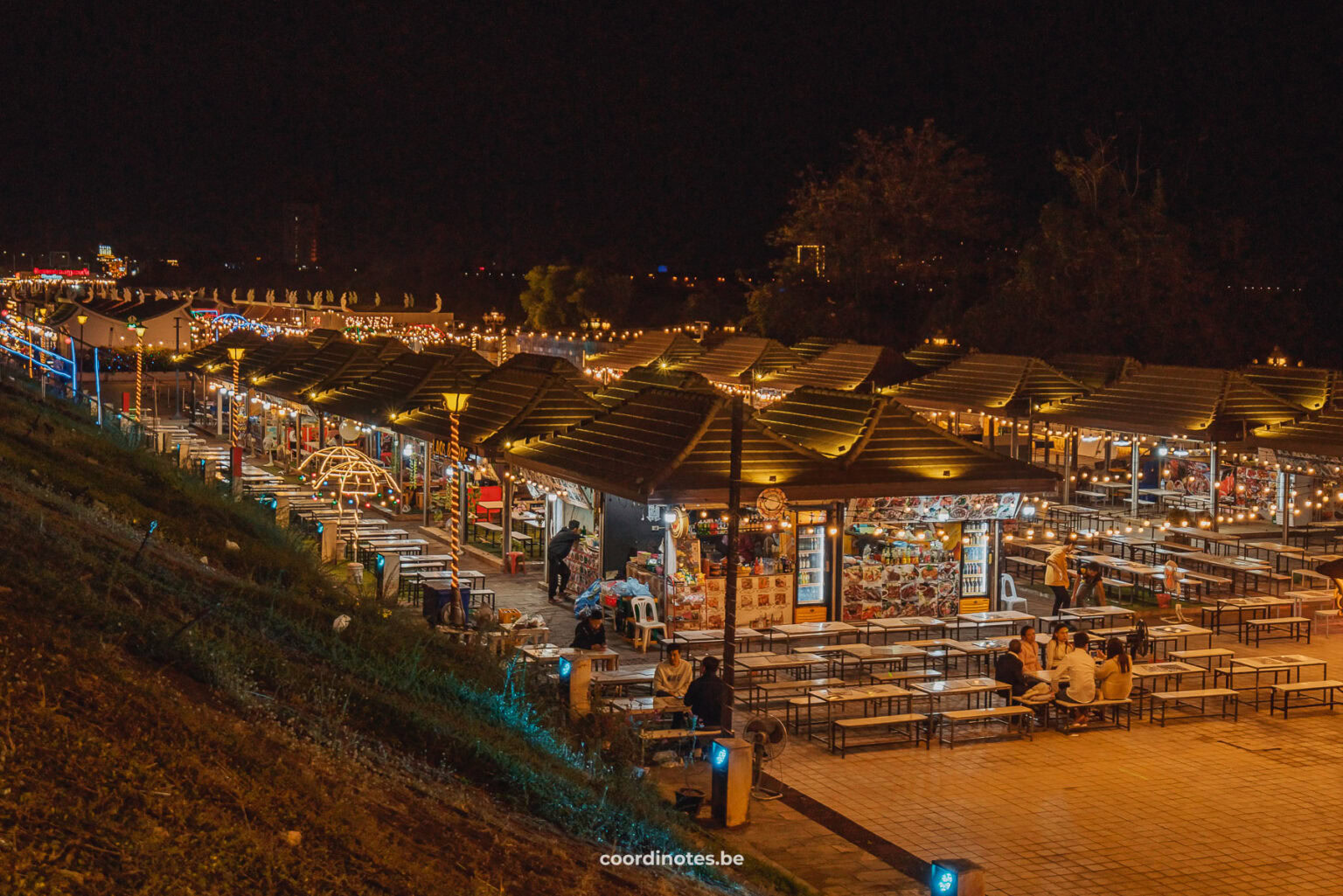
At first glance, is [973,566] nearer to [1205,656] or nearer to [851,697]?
[1205,656]

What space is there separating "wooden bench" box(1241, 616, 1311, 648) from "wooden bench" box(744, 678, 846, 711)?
256 inches

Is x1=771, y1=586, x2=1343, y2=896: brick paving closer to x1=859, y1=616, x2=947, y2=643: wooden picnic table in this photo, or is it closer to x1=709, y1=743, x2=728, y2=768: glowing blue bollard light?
x1=709, y1=743, x2=728, y2=768: glowing blue bollard light

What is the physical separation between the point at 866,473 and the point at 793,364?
1983 centimetres

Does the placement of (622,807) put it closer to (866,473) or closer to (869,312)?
(866,473)

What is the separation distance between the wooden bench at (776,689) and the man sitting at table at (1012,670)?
5.40 feet

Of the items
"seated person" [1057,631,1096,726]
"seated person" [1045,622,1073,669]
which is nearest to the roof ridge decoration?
"seated person" [1045,622,1073,669]

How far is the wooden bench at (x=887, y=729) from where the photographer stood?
13.9 meters

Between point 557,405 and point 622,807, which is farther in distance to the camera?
point 557,405

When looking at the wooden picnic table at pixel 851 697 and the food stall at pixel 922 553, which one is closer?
the wooden picnic table at pixel 851 697

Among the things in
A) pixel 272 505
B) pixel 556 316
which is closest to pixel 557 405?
pixel 272 505

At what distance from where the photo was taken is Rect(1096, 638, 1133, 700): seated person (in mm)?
15023

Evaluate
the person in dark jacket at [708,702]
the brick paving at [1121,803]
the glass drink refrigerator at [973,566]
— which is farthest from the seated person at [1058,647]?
the glass drink refrigerator at [973,566]

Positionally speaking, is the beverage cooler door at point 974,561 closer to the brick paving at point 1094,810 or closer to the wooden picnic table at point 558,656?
the brick paving at point 1094,810

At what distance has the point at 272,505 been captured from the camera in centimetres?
2594
